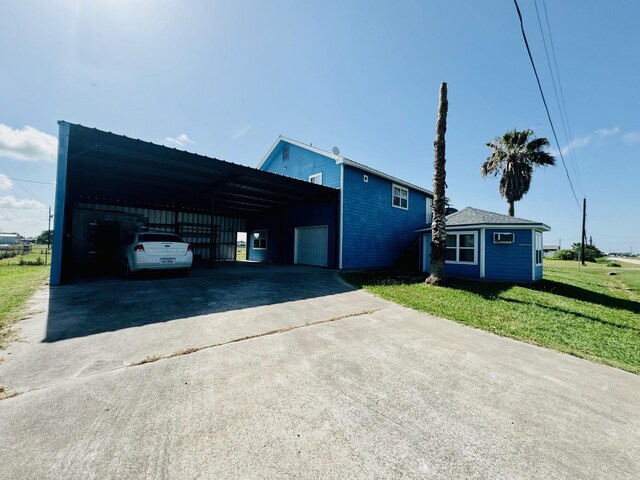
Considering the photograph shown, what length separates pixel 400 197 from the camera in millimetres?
16578

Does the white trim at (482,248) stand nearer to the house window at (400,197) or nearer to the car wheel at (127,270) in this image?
the house window at (400,197)

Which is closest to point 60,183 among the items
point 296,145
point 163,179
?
point 163,179

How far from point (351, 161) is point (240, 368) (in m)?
11.5

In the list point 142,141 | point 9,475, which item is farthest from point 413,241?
point 9,475

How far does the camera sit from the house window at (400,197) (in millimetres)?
16172

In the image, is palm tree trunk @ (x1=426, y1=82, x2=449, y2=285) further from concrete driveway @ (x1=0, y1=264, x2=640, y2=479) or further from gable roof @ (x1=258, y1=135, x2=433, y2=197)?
concrete driveway @ (x1=0, y1=264, x2=640, y2=479)

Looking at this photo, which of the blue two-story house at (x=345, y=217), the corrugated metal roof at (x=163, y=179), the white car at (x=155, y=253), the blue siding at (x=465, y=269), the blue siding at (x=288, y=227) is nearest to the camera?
the corrugated metal roof at (x=163, y=179)

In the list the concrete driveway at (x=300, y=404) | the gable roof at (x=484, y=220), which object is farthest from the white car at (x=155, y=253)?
the gable roof at (x=484, y=220)

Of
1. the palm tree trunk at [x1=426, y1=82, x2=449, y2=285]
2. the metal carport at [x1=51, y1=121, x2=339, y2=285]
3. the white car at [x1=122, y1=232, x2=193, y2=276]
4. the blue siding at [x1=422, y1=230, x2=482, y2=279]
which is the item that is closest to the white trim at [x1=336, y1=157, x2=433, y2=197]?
the metal carport at [x1=51, y1=121, x2=339, y2=285]

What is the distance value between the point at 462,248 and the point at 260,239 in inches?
512

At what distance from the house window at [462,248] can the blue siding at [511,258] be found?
527 mm

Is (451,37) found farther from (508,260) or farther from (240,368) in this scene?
(240,368)

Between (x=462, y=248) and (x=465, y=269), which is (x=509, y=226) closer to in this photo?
(x=462, y=248)

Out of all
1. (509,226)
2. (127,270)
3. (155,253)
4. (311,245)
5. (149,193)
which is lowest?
(127,270)
